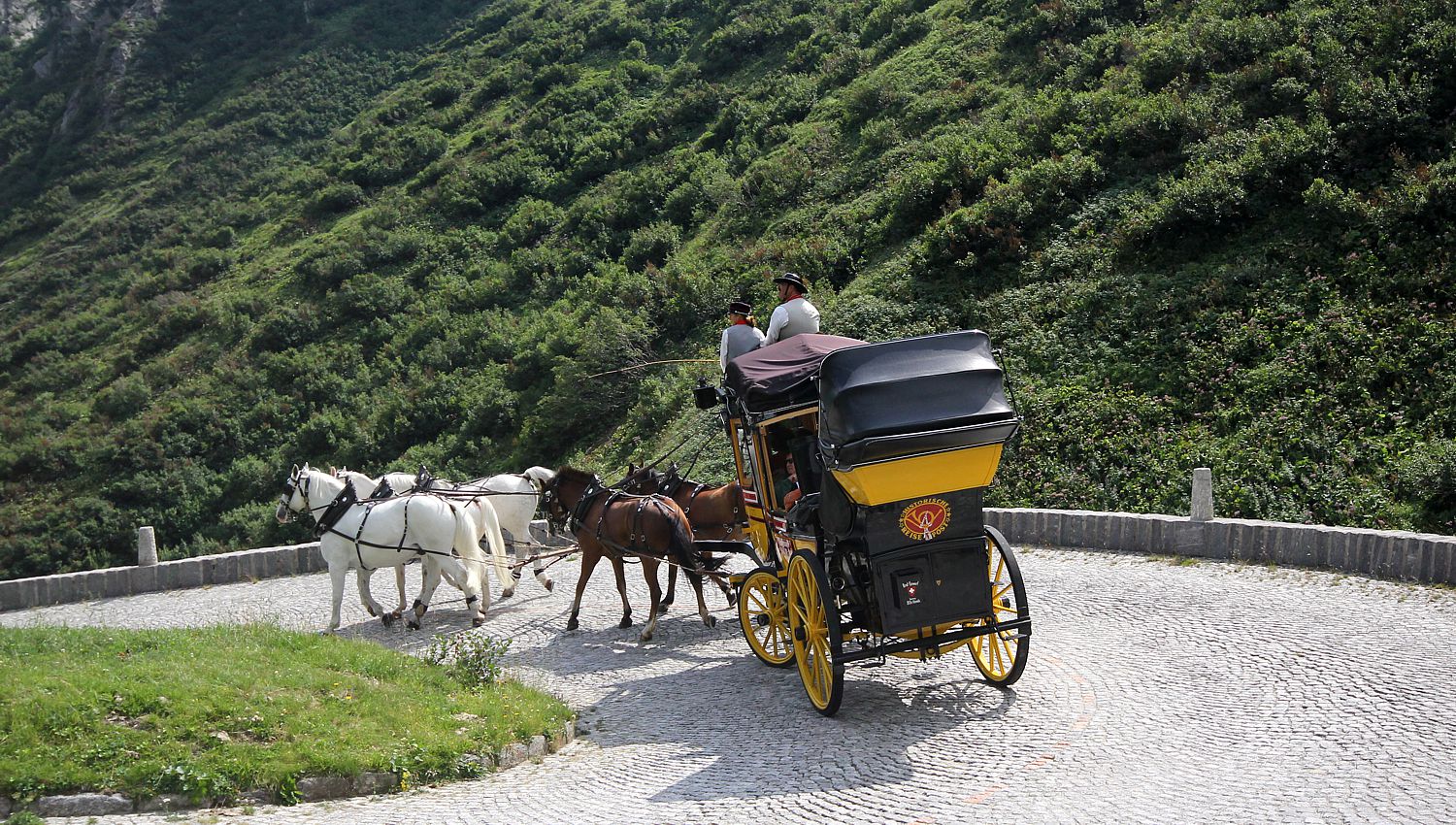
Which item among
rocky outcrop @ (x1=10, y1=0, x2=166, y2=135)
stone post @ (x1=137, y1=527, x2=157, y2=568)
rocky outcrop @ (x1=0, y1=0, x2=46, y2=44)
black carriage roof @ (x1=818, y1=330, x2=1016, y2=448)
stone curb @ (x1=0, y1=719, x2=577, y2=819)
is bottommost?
stone curb @ (x1=0, y1=719, x2=577, y2=819)

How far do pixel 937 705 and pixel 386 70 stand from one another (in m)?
61.1

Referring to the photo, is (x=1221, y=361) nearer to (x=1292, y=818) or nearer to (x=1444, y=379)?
(x=1444, y=379)

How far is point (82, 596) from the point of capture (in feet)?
55.2

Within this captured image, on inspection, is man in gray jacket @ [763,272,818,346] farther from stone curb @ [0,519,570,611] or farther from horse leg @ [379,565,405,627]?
stone curb @ [0,519,570,611]

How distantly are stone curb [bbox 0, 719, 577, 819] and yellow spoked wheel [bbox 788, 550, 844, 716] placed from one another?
1963mm

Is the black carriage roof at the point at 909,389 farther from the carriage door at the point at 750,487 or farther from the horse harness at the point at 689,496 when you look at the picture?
the horse harness at the point at 689,496

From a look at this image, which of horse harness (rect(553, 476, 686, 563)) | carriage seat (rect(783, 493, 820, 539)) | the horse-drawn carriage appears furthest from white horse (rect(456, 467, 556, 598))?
the horse-drawn carriage

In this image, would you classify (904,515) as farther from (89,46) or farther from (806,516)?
(89,46)

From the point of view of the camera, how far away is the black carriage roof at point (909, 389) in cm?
781

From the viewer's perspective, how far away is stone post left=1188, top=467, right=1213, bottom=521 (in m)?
12.6

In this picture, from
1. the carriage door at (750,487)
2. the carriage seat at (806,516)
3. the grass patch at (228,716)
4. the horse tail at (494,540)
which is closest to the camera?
the grass patch at (228,716)

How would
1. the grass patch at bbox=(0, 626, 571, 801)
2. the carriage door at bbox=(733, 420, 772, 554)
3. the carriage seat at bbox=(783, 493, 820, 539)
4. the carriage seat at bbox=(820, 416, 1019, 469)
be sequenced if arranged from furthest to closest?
the carriage door at bbox=(733, 420, 772, 554), the carriage seat at bbox=(783, 493, 820, 539), the carriage seat at bbox=(820, 416, 1019, 469), the grass patch at bbox=(0, 626, 571, 801)

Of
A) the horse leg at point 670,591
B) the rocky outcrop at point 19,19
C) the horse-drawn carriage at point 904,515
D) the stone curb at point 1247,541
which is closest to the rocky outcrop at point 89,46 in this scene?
the rocky outcrop at point 19,19

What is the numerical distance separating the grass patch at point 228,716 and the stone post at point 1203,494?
7754 millimetres
